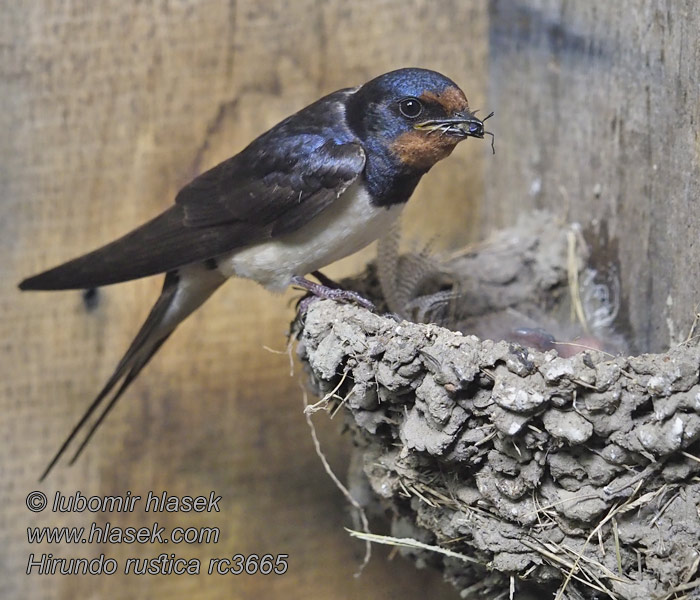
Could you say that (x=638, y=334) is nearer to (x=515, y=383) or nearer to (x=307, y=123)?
(x=515, y=383)

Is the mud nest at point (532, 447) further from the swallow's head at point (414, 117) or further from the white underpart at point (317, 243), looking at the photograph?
the swallow's head at point (414, 117)

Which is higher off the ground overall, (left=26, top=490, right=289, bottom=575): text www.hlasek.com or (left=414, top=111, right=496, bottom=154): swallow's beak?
(left=414, top=111, right=496, bottom=154): swallow's beak

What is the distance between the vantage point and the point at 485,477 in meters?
1.35

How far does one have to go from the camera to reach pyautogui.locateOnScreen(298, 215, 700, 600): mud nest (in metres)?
1.23

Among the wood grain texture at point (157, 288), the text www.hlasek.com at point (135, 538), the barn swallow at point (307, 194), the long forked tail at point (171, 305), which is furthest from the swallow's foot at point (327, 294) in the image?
the text www.hlasek.com at point (135, 538)

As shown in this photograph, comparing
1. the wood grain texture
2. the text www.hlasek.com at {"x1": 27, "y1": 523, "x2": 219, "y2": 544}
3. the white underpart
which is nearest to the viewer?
the white underpart

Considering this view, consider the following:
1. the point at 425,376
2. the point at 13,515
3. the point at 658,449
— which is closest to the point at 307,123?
the point at 425,376

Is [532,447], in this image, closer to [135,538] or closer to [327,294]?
[327,294]

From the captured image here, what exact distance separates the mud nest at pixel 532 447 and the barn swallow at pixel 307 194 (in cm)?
16

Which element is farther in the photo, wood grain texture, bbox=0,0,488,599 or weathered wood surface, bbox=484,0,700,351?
wood grain texture, bbox=0,0,488,599

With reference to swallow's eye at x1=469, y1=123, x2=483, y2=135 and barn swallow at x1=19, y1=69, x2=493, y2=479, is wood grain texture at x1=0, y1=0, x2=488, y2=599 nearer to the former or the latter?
barn swallow at x1=19, y1=69, x2=493, y2=479

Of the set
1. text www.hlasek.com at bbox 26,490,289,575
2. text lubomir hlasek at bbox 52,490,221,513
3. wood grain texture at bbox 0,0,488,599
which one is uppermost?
wood grain texture at bbox 0,0,488,599

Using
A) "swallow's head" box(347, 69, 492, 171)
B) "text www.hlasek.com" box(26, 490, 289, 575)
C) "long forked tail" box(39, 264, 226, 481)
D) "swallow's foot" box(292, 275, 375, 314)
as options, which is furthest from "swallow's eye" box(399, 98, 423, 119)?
"text www.hlasek.com" box(26, 490, 289, 575)

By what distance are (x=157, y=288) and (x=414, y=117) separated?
796 mm
